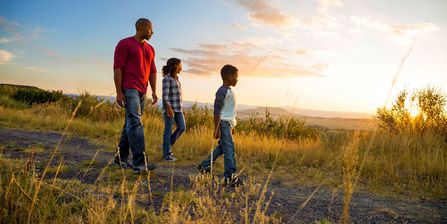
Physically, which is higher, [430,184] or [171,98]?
[171,98]

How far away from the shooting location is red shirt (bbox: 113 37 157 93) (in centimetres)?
540

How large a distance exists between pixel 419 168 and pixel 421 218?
9.31ft

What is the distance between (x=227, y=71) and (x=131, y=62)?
1.44 m

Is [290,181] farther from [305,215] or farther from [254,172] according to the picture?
[305,215]

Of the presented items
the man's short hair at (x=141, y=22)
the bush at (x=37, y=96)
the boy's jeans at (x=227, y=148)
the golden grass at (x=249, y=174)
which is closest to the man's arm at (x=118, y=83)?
the man's short hair at (x=141, y=22)

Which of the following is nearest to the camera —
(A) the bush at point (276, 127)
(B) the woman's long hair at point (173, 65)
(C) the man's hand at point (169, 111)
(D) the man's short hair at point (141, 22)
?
(D) the man's short hair at point (141, 22)

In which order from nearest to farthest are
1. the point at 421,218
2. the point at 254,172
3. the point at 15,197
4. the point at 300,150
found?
the point at 15,197, the point at 421,218, the point at 254,172, the point at 300,150

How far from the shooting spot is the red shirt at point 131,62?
5.40m

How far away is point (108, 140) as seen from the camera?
1028cm

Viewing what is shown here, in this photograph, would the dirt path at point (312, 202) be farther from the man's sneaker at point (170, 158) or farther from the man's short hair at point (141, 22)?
the man's short hair at point (141, 22)

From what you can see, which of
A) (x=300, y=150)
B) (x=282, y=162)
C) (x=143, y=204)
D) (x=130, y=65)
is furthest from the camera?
(x=300, y=150)

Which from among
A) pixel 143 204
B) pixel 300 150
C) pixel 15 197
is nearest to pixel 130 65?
pixel 143 204

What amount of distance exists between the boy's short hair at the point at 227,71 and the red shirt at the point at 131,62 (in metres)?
1.25

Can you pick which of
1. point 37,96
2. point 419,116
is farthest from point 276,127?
point 37,96
